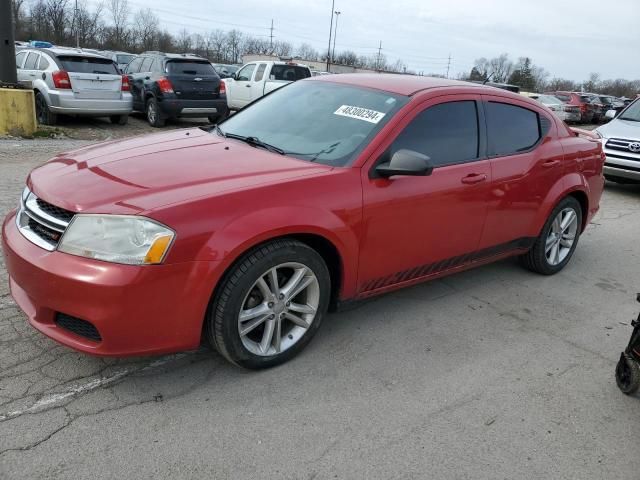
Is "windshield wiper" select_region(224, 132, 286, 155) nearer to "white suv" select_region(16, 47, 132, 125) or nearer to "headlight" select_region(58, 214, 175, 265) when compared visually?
"headlight" select_region(58, 214, 175, 265)

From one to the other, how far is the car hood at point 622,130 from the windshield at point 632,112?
0.24 meters

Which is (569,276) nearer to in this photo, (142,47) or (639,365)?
(639,365)

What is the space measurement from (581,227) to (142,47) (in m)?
70.7

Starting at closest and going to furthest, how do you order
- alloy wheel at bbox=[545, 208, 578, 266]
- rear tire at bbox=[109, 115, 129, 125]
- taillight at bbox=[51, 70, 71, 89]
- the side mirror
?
1. the side mirror
2. alloy wheel at bbox=[545, 208, 578, 266]
3. taillight at bbox=[51, 70, 71, 89]
4. rear tire at bbox=[109, 115, 129, 125]

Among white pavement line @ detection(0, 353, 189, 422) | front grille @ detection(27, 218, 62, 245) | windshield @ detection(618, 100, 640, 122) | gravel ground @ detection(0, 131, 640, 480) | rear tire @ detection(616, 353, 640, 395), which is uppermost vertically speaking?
windshield @ detection(618, 100, 640, 122)

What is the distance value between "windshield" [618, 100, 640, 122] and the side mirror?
8835mm

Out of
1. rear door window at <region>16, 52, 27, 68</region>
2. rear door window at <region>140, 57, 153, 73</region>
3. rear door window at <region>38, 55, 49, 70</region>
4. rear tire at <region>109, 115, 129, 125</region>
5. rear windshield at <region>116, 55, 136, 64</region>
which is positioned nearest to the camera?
rear door window at <region>38, 55, 49, 70</region>

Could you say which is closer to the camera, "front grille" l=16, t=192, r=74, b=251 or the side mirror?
"front grille" l=16, t=192, r=74, b=251

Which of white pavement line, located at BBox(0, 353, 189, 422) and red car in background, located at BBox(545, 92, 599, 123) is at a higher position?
red car in background, located at BBox(545, 92, 599, 123)

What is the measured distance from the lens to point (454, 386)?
3127mm

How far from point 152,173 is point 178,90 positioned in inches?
407

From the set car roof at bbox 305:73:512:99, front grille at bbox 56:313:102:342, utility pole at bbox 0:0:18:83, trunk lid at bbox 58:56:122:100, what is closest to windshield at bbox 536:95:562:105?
trunk lid at bbox 58:56:122:100

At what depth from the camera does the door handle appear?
152 inches

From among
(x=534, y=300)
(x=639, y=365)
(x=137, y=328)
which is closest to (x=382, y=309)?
(x=534, y=300)
